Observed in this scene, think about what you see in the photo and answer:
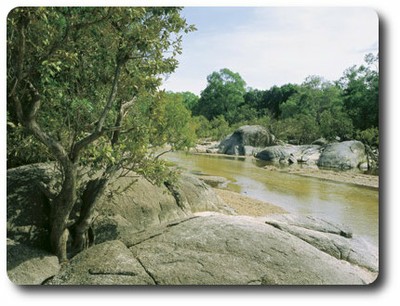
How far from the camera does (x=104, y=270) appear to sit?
4266mm

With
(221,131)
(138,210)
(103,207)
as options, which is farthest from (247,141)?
(103,207)

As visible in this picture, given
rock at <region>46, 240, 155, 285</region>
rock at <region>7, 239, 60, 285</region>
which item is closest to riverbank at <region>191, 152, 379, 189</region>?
rock at <region>46, 240, 155, 285</region>

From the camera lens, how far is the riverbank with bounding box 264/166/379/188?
14.0 meters

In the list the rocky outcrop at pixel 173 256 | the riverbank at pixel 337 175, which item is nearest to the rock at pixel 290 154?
the riverbank at pixel 337 175

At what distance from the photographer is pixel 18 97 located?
446 cm

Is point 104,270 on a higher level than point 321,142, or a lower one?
lower

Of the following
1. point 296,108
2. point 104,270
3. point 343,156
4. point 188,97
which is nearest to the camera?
point 104,270

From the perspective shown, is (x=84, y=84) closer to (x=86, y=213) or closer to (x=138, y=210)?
(x=86, y=213)

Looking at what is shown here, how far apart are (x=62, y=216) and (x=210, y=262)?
5.99ft

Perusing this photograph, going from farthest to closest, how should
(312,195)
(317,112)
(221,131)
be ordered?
(221,131)
(317,112)
(312,195)

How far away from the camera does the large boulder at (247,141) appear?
28.2 meters

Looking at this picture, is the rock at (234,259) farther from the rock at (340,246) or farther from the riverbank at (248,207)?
the riverbank at (248,207)

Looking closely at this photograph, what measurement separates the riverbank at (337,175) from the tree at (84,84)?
9.86 meters
